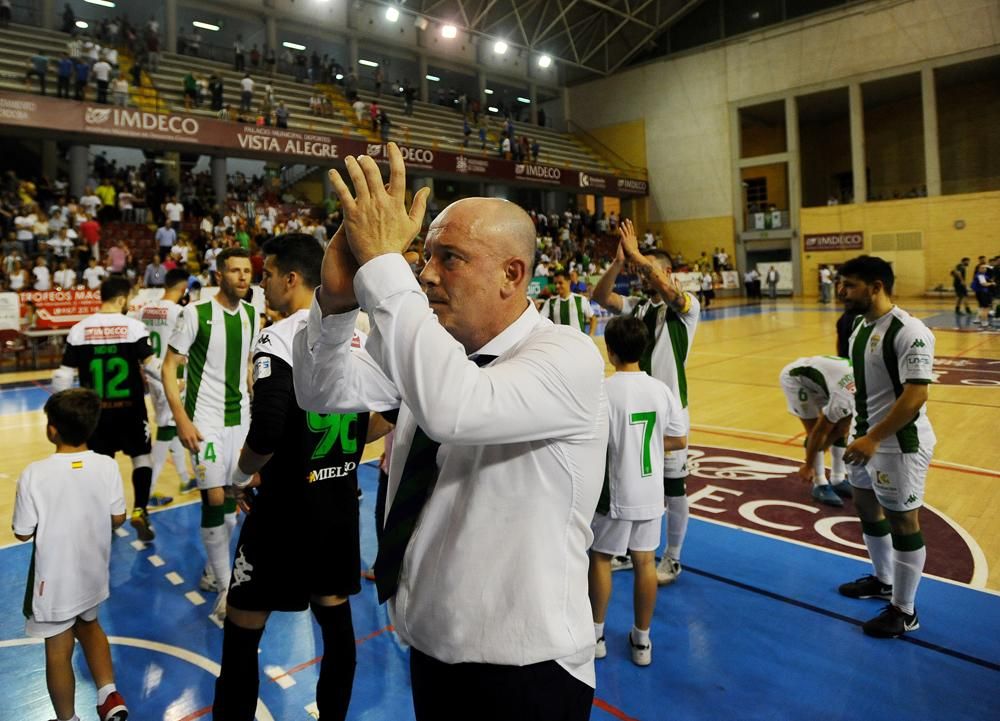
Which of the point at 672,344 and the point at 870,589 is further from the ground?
the point at 672,344

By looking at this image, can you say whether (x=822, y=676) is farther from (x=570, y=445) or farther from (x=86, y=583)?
(x=86, y=583)

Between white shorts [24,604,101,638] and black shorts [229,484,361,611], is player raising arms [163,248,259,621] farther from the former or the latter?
black shorts [229,484,361,611]

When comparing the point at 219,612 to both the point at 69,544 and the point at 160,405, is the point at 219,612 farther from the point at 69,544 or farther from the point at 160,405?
the point at 160,405

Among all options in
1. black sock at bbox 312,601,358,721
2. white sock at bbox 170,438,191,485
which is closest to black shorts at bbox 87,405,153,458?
white sock at bbox 170,438,191,485

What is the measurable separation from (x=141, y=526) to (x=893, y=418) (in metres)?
5.06

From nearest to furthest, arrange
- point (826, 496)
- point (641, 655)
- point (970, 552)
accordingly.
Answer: point (641, 655), point (970, 552), point (826, 496)

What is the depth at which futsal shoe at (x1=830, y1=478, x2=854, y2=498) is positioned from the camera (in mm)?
5449

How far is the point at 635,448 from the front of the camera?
332 centimetres

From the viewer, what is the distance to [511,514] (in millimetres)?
1359

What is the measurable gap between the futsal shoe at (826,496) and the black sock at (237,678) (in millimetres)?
4644

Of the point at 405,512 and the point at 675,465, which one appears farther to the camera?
the point at 675,465

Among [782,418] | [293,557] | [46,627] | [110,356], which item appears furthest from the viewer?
[782,418]

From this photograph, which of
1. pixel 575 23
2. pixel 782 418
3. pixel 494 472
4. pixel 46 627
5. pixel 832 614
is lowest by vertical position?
pixel 832 614

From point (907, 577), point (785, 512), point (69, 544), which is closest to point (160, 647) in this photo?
point (69, 544)
